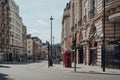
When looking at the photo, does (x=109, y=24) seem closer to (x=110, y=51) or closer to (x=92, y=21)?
(x=110, y=51)

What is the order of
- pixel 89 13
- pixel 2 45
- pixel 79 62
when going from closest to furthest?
pixel 89 13, pixel 79 62, pixel 2 45

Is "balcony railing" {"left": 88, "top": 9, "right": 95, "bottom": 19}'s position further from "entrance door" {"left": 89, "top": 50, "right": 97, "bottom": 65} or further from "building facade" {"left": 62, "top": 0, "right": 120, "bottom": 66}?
"entrance door" {"left": 89, "top": 50, "right": 97, "bottom": 65}

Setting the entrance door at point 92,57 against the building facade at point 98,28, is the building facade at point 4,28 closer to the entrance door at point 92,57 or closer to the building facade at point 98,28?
the building facade at point 98,28

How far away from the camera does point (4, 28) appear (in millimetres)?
101688

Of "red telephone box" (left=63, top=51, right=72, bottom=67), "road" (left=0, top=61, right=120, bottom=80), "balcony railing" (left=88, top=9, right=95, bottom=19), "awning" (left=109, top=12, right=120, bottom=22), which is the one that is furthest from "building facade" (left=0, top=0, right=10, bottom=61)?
"road" (left=0, top=61, right=120, bottom=80)

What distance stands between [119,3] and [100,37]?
5551 mm

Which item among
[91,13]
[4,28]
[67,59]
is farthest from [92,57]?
[4,28]

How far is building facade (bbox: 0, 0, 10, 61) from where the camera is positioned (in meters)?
97.2

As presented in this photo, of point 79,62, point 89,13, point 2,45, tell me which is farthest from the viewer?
point 2,45

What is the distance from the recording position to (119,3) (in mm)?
36312

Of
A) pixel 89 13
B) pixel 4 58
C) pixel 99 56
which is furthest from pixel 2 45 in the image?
pixel 99 56

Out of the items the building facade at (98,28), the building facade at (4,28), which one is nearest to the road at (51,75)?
the building facade at (98,28)

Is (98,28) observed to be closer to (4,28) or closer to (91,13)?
(91,13)

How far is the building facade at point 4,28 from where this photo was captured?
3826 inches
